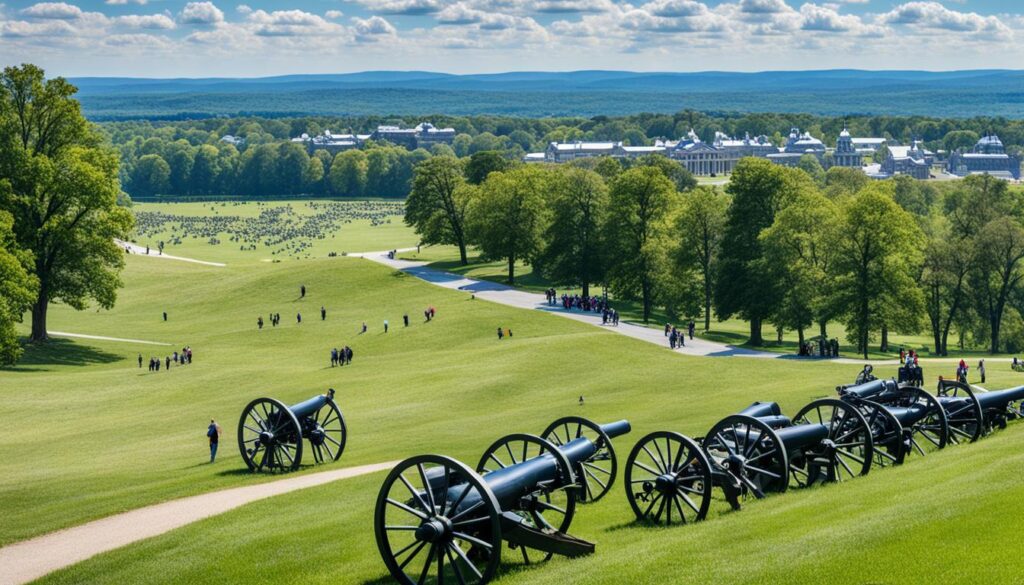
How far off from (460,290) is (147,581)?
7202cm

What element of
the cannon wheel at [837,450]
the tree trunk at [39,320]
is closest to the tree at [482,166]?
the tree trunk at [39,320]

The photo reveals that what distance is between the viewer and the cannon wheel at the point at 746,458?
22.0 m

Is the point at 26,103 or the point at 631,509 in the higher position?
the point at 26,103

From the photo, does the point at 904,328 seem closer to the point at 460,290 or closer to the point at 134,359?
the point at 460,290

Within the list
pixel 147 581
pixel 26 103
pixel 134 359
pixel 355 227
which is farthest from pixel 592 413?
pixel 355 227

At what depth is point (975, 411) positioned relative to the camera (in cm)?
2903

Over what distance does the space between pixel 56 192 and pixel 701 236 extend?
44351 mm

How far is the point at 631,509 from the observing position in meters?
23.9

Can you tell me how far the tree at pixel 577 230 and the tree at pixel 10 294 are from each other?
47.0 meters

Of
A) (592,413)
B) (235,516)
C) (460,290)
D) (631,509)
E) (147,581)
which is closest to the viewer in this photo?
(147,581)

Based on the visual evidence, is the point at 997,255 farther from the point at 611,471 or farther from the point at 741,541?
the point at 741,541

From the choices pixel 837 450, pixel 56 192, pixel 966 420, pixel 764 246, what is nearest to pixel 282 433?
pixel 837 450

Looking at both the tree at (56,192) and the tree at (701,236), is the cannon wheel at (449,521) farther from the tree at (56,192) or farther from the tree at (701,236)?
the tree at (701,236)

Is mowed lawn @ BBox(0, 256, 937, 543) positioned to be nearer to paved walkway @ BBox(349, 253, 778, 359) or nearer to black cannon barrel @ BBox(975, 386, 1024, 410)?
paved walkway @ BBox(349, 253, 778, 359)
